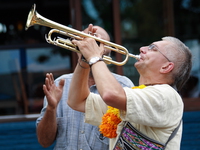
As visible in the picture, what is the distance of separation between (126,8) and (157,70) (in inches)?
108

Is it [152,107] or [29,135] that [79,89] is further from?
[29,135]

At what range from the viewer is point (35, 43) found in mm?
4910

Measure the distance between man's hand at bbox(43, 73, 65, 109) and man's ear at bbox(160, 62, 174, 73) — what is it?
78cm

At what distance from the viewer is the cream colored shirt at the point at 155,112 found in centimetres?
187

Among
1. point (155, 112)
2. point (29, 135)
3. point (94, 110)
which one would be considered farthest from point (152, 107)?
point (29, 135)

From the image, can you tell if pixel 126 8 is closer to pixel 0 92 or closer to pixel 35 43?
pixel 35 43

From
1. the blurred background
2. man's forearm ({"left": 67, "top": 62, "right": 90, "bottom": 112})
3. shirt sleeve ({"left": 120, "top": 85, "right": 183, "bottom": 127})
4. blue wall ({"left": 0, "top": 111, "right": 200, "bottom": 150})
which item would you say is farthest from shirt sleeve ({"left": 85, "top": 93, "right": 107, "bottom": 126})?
blue wall ({"left": 0, "top": 111, "right": 200, "bottom": 150})

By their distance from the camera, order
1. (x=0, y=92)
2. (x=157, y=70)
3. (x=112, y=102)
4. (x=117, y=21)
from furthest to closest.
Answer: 1. (x=0, y=92)
2. (x=117, y=21)
3. (x=157, y=70)
4. (x=112, y=102)

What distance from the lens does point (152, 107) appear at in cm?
189

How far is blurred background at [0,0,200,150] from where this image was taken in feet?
15.6

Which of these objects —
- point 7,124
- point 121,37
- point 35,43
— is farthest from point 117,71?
point 7,124

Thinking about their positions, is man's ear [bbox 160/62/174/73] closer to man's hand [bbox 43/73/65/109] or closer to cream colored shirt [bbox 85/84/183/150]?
cream colored shirt [bbox 85/84/183/150]

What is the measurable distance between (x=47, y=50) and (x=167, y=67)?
3064 mm

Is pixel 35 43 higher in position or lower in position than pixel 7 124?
higher
